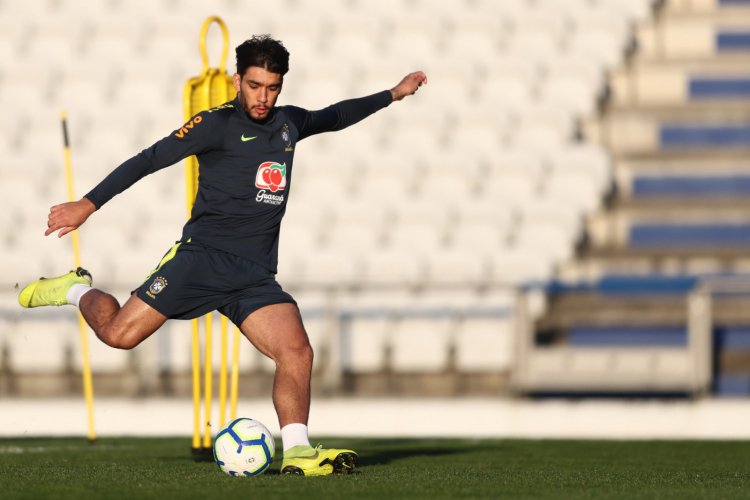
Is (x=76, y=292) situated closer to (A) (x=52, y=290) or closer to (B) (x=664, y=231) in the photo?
(A) (x=52, y=290)

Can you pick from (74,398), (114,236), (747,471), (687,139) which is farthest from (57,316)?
(747,471)

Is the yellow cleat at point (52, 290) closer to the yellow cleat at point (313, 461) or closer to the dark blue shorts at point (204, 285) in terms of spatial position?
the dark blue shorts at point (204, 285)

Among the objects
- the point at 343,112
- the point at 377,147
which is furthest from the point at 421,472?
the point at 377,147

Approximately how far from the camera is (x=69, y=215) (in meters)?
5.60

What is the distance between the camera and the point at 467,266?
14422 mm

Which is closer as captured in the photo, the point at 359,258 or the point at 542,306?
the point at 542,306

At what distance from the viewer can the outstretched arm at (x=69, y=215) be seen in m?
5.57

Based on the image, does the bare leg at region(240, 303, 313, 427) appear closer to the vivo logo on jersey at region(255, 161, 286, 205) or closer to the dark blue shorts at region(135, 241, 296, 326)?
the dark blue shorts at region(135, 241, 296, 326)

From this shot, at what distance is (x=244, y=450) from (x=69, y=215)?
1155 mm

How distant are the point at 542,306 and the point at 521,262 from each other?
1.66 metres

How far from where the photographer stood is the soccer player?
5.80 m

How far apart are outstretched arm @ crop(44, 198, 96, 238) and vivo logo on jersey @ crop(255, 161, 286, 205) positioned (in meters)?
0.68

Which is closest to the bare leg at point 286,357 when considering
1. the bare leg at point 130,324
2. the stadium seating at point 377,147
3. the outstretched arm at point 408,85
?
the bare leg at point 130,324

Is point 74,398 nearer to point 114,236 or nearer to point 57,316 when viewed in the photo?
point 57,316
